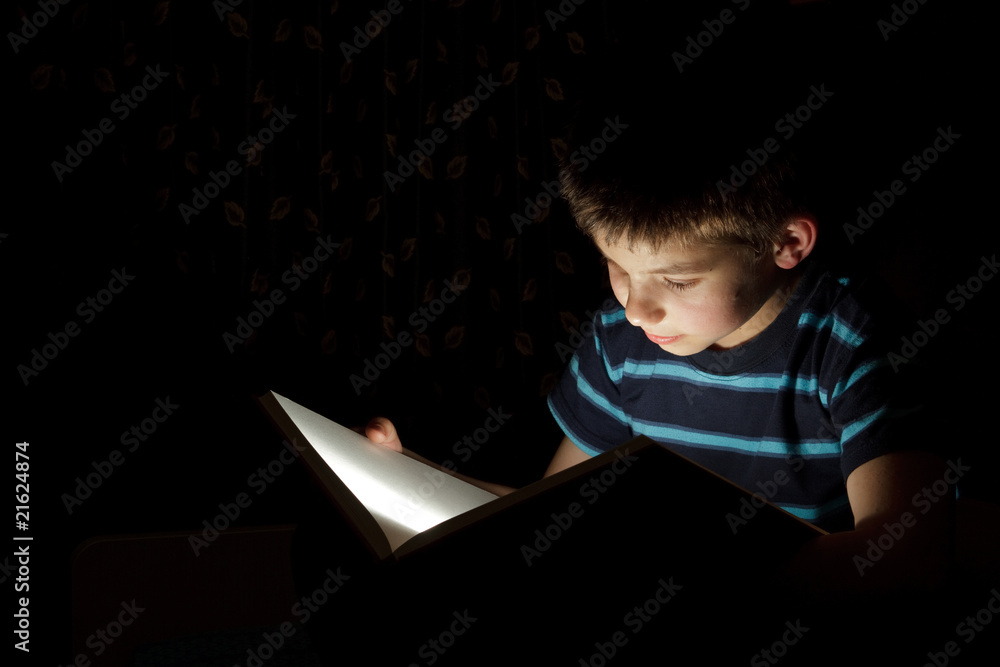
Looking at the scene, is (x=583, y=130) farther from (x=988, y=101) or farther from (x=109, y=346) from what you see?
(x=109, y=346)

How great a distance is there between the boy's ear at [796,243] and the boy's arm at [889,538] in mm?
228

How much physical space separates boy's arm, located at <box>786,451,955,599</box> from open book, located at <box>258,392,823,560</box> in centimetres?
4

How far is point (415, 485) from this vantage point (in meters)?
0.61

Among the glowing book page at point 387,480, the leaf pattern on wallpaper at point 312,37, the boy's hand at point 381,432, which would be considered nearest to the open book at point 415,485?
the glowing book page at point 387,480

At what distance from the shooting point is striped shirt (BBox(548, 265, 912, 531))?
72 centimetres

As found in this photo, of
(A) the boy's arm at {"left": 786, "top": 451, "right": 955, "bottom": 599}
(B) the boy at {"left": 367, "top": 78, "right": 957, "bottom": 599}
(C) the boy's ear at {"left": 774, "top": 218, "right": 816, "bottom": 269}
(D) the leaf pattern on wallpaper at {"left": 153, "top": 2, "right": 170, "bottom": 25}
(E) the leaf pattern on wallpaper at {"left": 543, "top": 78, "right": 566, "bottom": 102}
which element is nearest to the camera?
(A) the boy's arm at {"left": 786, "top": 451, "right": 955, "bottom": 599}

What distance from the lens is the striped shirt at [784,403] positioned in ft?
2.35

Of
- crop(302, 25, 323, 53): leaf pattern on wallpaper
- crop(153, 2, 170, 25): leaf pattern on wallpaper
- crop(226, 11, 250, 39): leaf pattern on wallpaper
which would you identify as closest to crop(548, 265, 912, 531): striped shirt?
crop(302, 25, 323, 53): leaf pattern on wallpaper

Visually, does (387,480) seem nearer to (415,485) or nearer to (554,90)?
(415,485)

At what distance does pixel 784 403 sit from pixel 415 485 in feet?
1.52

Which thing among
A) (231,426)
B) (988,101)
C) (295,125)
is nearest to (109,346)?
(231,426)

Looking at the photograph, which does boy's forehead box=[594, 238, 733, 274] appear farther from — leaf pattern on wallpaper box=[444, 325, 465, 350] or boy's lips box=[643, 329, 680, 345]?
leaf pattern on wallpaper box=[444, 325, 465, 350]

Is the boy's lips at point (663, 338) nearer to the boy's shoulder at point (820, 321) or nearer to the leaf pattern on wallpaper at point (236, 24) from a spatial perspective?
the boy's shoulder at point (820, 321)

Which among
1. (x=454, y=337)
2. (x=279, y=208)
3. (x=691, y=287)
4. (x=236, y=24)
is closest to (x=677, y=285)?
(x=691, y=287)
